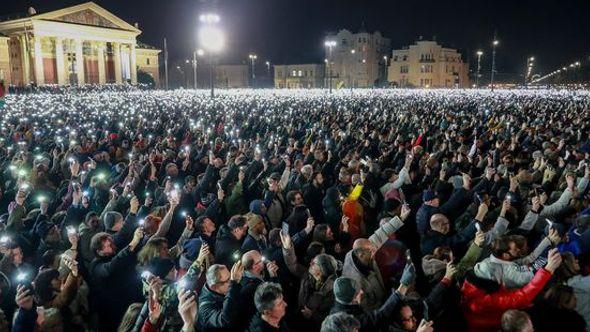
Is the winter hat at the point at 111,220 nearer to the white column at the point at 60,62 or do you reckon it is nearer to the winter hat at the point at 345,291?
the winter hat at the point at 345,291

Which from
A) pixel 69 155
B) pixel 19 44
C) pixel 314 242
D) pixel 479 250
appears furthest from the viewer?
pixel 19 44

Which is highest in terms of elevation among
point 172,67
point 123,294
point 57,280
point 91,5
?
point 91,5

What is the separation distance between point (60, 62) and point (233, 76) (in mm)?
43695

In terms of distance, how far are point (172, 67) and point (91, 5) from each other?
1545 inches

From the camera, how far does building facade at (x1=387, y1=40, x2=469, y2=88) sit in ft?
315

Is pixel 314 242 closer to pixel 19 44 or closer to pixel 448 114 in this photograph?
pixel 448 114

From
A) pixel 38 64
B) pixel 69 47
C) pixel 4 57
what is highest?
pixel 69 47

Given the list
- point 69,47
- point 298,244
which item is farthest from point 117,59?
point 298,244

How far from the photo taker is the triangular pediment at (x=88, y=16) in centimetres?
7201

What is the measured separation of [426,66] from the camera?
95875 millimetres

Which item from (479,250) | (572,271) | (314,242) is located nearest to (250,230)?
(314,242)

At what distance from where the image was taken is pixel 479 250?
508cm

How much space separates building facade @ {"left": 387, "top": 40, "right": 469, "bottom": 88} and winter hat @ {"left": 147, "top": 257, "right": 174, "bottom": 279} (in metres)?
93.1

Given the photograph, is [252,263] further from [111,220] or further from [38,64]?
[38,64]
